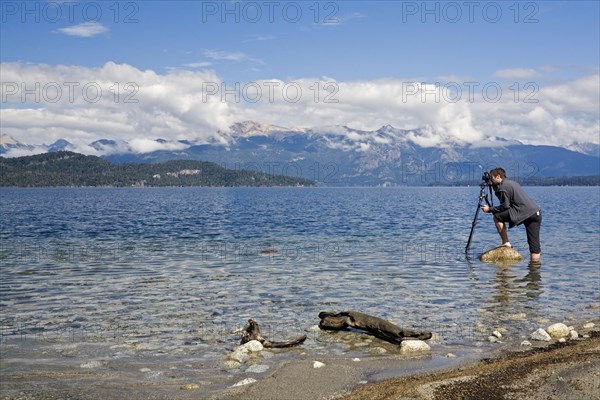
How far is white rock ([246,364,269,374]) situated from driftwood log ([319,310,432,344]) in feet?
10.8

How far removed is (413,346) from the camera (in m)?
12.6

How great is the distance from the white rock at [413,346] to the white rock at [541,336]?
2966 millimetres

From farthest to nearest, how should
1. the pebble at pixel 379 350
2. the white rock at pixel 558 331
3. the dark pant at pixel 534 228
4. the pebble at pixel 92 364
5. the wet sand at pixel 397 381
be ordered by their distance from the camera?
the dark pant at pixel 534 228, the white rock at pixel 558 331, the pebble at pixel 379 350, the pebble at pixel 92 364, the wet sand at pixel 397 381

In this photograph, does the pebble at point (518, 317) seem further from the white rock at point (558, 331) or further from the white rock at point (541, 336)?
the white rock at point (541, 336)

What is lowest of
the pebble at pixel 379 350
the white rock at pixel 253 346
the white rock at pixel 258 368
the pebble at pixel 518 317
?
the pebble at pixel 518 317

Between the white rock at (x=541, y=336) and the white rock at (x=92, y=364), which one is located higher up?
the white rock at (x=92, y=364)

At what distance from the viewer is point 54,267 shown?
86.4 ft

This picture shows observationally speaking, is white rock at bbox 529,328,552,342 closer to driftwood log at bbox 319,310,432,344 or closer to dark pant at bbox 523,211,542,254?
driftwood log at bbox 319,310,432,344

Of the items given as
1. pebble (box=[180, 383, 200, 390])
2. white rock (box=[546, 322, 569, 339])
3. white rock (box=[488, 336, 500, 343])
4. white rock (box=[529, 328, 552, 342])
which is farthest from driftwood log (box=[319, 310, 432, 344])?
pebble (box=[180, 383, 200, 390])

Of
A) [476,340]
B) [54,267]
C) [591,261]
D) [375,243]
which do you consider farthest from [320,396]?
[375,243]

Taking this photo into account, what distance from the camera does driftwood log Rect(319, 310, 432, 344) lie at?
1320cm

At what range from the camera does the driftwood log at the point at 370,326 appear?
13.2m

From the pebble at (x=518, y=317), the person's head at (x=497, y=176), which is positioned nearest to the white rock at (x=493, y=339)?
the pebble at (x=518, y=317)

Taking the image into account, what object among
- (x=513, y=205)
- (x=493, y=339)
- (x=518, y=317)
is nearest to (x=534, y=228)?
(x=513, y=205)
